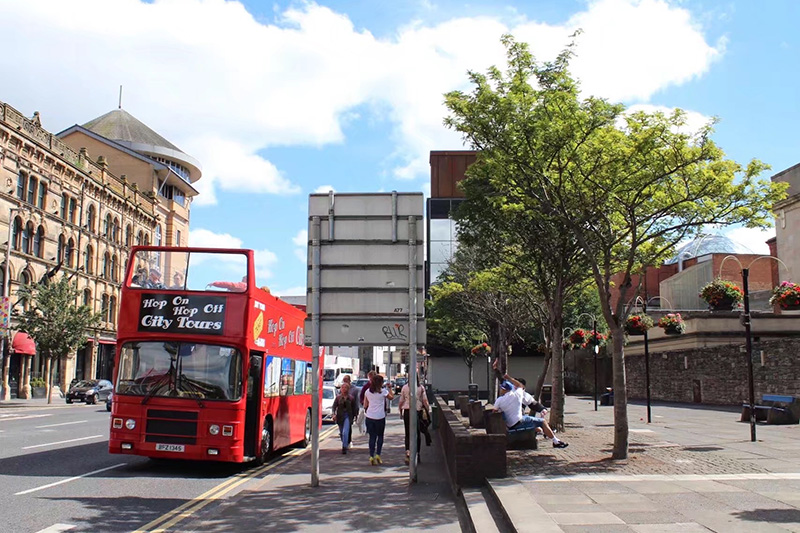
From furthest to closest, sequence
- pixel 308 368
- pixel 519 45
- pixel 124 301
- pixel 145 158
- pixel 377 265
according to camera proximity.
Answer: pixel 145 158, pixel 308 368, pixel 519 45, pixel 124 301, pixel 377 265

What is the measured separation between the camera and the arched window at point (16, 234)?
4290 centimetres

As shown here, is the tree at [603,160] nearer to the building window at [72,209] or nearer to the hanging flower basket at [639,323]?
the hanging flower basket at [639,323]

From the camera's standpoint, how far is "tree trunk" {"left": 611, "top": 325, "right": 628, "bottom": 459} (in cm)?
1264

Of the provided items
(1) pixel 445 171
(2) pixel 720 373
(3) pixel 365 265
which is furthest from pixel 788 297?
(1) pixel 445 171

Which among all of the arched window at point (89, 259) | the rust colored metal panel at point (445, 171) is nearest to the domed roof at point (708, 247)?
the rust colored metal panel at point (445, 171)

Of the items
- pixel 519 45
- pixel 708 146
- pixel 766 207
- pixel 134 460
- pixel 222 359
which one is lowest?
pixel 134 460

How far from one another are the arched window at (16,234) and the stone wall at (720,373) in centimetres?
3731

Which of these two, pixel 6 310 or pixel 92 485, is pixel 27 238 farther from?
pixel 92 485

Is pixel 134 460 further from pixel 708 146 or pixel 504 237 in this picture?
pixel 708 146

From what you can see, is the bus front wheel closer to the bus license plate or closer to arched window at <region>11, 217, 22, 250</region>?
the bus license plate

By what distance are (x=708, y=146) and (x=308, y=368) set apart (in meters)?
11.6

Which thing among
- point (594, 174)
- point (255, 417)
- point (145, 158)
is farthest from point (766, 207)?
point (145, 158)

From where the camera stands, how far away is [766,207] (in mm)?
13320

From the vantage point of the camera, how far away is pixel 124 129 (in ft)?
244
